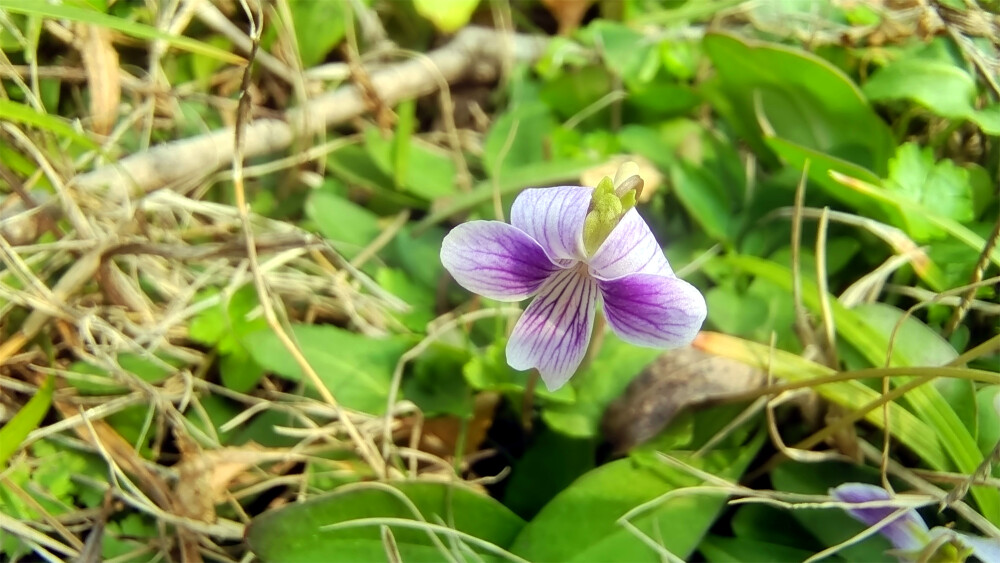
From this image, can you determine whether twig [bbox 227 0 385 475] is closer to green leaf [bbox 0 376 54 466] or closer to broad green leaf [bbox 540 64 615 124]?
green leaf [bbox 0 376 54 466]

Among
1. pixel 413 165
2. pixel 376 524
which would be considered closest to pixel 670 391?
pixel 376 524

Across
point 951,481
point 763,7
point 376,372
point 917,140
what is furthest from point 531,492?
point 763,7

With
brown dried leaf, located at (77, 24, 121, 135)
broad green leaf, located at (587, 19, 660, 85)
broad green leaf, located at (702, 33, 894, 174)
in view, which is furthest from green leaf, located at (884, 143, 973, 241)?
brown dried leaf, located at (77, 24, 121, 135)

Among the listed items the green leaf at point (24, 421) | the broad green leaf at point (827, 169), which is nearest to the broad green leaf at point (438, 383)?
the green leaf at point (24, 421)

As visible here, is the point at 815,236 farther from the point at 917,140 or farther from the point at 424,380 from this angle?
the point at 424,380

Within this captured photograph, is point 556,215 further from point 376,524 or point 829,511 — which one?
point 829,511
